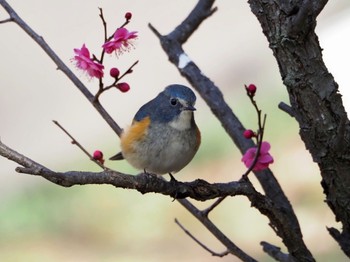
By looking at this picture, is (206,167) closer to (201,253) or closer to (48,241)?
(201,253)

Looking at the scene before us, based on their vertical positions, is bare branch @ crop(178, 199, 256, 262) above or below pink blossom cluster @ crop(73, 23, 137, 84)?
below

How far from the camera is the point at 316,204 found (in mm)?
6035

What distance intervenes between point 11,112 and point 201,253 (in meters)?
2.96

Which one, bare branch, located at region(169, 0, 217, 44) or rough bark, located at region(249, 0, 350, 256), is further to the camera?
bare branch, located at region(169, 0, 217, 44)

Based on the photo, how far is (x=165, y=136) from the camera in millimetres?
2996

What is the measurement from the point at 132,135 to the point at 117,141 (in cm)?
431

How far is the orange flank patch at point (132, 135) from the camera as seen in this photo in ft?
9.72

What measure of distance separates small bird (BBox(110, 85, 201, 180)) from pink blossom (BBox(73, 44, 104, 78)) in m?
0.57

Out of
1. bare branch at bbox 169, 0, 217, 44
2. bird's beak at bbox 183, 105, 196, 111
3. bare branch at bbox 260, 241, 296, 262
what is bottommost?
bare branch at bbox 260, 241, 296, 262

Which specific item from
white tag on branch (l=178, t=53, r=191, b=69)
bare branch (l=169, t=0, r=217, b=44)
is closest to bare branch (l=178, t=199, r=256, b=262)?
white tag on branch (l=178, t=53, r=191, b=69)

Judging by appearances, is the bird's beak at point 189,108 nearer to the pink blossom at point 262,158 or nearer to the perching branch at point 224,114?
the perching branch at point 224,114

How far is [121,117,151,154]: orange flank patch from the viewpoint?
296cm

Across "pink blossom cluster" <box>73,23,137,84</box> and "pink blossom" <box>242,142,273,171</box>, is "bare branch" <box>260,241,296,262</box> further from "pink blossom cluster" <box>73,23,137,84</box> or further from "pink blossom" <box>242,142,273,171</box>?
"pink blossom cluster" <box>73,23,137,84</box>

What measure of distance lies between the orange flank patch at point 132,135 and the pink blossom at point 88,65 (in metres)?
0.55
